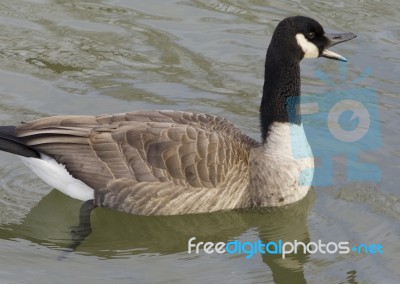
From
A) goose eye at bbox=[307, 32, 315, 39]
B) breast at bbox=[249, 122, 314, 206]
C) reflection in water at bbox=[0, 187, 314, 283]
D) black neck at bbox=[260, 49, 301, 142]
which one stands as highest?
goose eye at bbox=[307, 32, 315, 39]

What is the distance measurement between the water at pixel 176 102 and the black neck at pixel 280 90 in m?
0.91

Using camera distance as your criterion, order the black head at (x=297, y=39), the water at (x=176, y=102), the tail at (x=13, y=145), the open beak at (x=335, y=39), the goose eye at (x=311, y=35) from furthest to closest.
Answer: the open beak at (x=335, y=39) → the goose eye at (x=311, y=35) → the black head at (x=297, y=39) → the tail at (x=13, y=145) → the water at (x=176, y=102)

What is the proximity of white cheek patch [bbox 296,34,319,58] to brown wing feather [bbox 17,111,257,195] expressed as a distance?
1.21 m

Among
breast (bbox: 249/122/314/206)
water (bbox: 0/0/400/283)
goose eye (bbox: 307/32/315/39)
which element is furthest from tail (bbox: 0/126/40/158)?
goose eye (bbox: 307/32/315/39)

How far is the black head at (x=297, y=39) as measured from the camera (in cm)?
884

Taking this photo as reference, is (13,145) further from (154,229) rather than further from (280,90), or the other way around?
(280,90)

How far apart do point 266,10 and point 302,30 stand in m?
4.22

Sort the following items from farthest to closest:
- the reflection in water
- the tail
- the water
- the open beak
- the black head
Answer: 1. the open beak
2. the black head
3. the tail
4. the reflection in water
5. the water

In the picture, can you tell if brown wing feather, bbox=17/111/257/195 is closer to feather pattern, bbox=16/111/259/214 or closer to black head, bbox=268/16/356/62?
feather pattern, bbox=16/111/259/214

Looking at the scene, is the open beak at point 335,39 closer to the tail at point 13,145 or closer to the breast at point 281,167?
the breast at point 281,167

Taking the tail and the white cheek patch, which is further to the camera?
the white cheek patch

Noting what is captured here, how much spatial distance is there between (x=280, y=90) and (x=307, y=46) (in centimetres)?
49

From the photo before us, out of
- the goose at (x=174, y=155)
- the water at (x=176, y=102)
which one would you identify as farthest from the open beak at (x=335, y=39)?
the water at (x=176, y=102)

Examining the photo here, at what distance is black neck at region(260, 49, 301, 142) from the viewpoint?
29.3 feet
